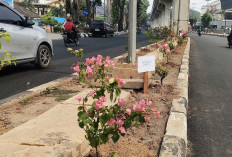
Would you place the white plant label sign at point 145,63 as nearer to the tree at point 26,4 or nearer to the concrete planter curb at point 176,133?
the concrete planter curb at point 176,133

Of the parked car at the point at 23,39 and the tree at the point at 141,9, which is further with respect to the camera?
the tree at the point at 141,9

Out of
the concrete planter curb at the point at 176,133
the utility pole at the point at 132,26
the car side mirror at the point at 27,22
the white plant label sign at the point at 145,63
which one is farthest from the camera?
the car side mirror at the point at 27,22

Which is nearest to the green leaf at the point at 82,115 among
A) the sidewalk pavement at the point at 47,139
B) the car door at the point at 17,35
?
the sidewalk pavement at the point at 47,139

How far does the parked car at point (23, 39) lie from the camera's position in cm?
664

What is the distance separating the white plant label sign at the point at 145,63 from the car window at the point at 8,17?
11.9 feet

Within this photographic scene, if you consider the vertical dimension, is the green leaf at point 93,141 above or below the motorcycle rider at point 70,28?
below

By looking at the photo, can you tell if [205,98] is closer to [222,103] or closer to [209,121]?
[222,103]

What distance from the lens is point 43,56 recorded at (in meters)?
8.13

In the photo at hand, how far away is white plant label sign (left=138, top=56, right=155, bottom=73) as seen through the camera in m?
4.51

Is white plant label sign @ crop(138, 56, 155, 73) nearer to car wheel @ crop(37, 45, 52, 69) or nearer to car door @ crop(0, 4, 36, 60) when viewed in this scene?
car door @ crop(0, 4, 36, 60)

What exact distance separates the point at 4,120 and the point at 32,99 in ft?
3.62

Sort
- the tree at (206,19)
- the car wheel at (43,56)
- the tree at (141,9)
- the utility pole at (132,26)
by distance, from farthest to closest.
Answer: the tree at (206,19)
the tree at (141,9)
the car wheel at (43,56)
the utility pole at (132,26)

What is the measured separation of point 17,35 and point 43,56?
137cm

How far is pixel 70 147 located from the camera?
250cm
